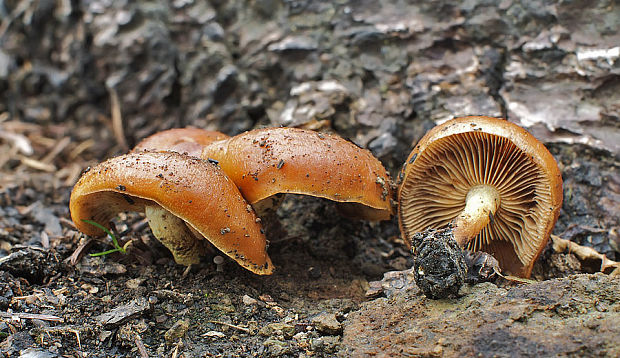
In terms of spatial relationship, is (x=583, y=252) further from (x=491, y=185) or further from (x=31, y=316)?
(x=31, y=316)

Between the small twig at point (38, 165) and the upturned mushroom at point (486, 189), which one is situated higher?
the upturned mushroom at point (486, 189)

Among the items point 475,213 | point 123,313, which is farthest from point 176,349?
point 475,213

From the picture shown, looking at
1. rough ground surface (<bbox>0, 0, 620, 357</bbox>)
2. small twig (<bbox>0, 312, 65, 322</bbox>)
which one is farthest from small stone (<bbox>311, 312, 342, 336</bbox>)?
small twig (<bbox>0, 312, 65, 322</bbox>)

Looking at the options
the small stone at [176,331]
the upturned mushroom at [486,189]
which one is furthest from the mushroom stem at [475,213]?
the small stone at [176,331]

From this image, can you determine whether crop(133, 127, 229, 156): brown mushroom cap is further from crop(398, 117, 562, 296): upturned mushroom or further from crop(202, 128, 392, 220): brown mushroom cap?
crop(398, 117, 562, 296): upturned mushroom

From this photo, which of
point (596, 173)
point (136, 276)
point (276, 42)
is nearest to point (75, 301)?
point (136, 276)

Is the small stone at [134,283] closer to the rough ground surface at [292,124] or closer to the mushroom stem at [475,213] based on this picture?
the rough ground surface at [292,124]

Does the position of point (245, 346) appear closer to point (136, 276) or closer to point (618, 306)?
point (136, 276)
